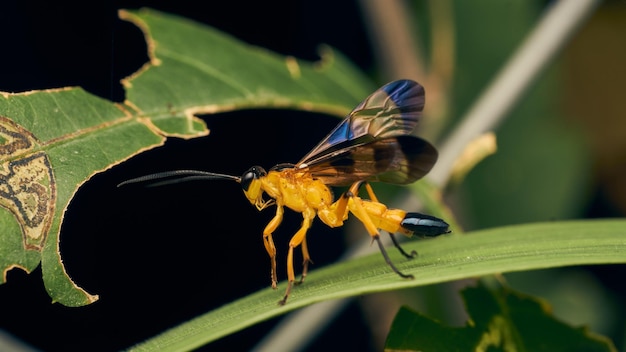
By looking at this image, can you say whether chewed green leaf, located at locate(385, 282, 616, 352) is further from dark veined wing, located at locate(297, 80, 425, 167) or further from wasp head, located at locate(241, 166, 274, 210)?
wasp head, located at locate(241, 166, 274, 210)

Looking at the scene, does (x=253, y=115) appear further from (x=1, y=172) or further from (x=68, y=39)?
(x=1, y=172)

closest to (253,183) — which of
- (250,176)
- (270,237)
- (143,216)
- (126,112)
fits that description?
(250,176)

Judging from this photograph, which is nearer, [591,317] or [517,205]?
[591,317]

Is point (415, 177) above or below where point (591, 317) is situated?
above

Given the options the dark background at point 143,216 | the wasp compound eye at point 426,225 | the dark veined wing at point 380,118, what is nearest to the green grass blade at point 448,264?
the wasp compound eye at point 426,225

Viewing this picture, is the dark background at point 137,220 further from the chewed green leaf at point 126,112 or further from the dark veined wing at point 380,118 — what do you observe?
the dark veined wing at point 380,118

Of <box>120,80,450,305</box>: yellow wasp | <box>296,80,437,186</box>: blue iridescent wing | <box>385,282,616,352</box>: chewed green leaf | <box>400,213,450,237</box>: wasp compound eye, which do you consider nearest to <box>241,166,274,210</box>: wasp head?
<box>120,80,450,305</box>: yellow wasp

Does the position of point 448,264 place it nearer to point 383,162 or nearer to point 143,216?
point 383,162

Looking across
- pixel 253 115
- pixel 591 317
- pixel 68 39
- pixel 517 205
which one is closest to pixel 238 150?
→ pixel 253 115
